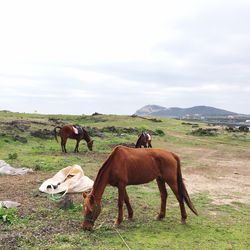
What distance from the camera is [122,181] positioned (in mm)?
8094

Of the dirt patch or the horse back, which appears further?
the dirt patch

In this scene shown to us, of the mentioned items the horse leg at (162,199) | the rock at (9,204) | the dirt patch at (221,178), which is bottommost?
the dirt patch at (221,178)

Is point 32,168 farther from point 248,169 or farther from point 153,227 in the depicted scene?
point 248,169

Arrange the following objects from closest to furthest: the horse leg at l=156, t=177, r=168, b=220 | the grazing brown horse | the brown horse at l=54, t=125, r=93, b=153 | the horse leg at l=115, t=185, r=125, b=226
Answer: the horse leg at l=115, t=185, r=125, b=226, the horse leg at l=156, t=177, r=168, b=220, the grazing brown horse, the brown horse at l=54, t=125, r=93, b=153

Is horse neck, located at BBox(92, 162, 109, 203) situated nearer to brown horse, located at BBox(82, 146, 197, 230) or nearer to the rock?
brown horse, located at BBox(82, 146, 197, 230)

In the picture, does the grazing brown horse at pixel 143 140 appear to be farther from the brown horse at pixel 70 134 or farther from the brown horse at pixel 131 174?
the brown horse at pixel 131 174

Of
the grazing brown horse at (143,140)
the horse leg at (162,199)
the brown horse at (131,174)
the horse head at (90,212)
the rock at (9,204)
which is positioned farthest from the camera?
the grazing brown horse at (143,140)

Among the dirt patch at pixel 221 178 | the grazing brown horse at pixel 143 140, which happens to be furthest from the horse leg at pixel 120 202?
the grazing brown horse at pixel 143 140

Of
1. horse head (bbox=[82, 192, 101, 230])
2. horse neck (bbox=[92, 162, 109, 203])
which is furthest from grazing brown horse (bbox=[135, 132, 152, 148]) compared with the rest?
horse head (bbox=[82, 192, 101, 230])

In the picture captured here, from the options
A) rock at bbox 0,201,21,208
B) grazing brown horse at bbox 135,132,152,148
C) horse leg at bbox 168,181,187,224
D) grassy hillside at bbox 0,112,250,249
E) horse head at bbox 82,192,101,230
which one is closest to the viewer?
grassy hillside at bbox 0,112,250,249

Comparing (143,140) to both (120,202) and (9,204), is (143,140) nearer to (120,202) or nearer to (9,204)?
(9,204)

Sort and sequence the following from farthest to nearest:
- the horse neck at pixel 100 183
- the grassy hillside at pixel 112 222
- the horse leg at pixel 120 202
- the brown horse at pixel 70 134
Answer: the brown horse at pixel 70 134
the horse leg at pixel 120 202
the horse neck at pixel 100 183
the grassy hillside at pixel 112 222

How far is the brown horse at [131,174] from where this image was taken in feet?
25.1

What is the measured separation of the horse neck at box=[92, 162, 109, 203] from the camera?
7801 millimetres
